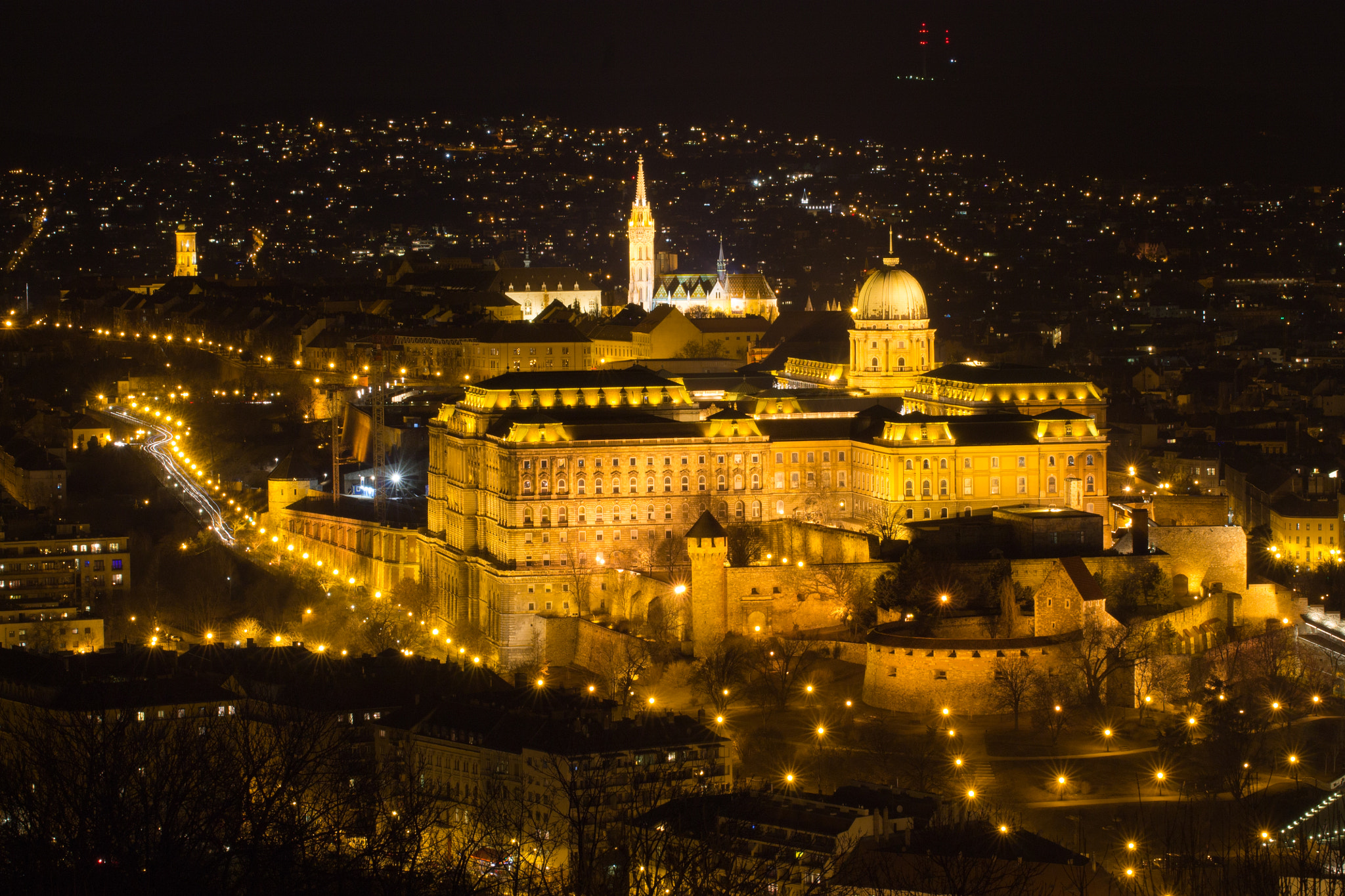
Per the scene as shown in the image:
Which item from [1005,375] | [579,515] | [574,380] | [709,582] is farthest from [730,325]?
[709,582]

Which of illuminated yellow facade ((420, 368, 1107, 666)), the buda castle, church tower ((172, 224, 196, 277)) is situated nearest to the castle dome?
the buda castle

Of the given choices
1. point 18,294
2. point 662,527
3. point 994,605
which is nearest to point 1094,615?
point 994,605

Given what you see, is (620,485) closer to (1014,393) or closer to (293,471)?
(1014,393)

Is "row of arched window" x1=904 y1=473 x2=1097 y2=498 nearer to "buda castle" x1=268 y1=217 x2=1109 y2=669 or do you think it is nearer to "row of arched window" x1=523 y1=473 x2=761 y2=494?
"buda castle" x1=268 y1=217 x2=1109 y2=669

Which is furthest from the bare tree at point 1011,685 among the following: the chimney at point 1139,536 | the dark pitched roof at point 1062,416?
the dark pitched roof at point 1062,416

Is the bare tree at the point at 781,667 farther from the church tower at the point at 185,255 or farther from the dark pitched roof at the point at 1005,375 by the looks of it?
the church tower at the point at 185,255

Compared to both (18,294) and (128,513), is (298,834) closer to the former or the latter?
(128,513)
